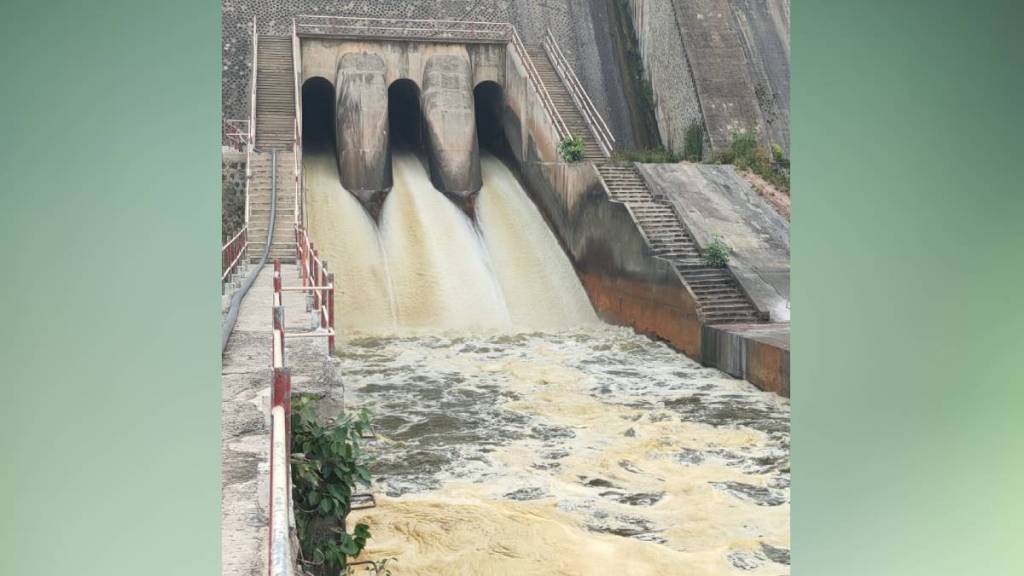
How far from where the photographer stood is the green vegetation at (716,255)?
8688mm

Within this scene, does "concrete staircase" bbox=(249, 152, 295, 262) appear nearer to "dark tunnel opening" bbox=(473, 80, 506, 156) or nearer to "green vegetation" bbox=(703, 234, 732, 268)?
"dark tunnel opening" bbox=(473, 80, 506, 156)

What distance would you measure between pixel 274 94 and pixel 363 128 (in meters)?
1.09

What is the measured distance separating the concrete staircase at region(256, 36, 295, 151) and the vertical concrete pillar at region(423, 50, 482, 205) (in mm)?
1620

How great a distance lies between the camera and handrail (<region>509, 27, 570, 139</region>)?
36.6 ft

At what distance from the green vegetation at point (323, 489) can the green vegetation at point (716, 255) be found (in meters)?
6.03

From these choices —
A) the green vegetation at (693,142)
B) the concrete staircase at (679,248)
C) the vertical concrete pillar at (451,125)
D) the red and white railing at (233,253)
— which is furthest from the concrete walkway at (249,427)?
the green vegetation at (693,142)

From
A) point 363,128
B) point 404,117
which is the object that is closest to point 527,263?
point 363,128

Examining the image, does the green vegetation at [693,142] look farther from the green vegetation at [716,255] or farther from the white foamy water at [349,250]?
the white foamy water at [349,250]
